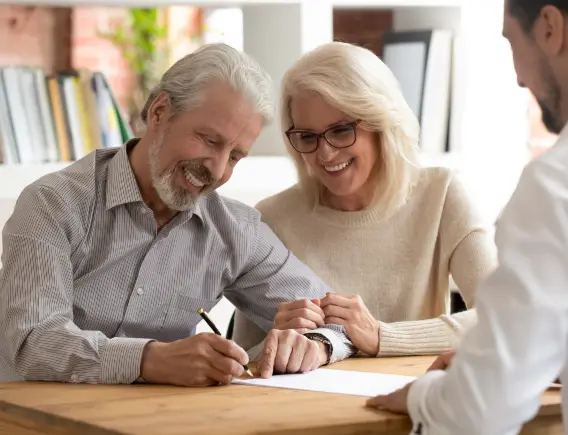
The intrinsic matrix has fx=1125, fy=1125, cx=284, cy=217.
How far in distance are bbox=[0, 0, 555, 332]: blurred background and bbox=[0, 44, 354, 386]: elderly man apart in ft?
3.80

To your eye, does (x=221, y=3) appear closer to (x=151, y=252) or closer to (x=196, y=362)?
(x=151, y=252)

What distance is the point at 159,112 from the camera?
8.66 feet

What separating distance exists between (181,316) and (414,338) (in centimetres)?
56

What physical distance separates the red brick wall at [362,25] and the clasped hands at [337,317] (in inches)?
76.2

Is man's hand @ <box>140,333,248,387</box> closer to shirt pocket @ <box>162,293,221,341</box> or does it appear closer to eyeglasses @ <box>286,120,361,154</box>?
shirt pocket @ <box>162,293,221,341</box>

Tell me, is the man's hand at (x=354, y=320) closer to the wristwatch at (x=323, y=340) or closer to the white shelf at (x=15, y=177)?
the wristwatch at (x=323, y=340)

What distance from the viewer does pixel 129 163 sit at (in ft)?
8.59

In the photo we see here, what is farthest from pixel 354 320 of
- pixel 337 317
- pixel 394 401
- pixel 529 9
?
pixel 529 9

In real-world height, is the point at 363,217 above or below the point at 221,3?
below

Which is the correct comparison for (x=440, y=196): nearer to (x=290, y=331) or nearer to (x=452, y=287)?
(x=290, y=331)

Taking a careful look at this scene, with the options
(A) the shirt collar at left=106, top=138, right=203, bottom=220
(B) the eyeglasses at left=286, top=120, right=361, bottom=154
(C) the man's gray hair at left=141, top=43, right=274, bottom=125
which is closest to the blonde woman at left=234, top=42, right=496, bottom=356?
(B) the eyeglasses at left=286, top=120, right=361, bottom=154

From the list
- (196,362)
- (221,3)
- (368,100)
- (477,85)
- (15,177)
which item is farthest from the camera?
(477,85)

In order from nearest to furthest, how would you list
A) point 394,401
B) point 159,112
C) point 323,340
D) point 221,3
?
point 394,401 → point 323,340 → point 159,112 → point 221,3

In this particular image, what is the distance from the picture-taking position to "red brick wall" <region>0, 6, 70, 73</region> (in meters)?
3.83
